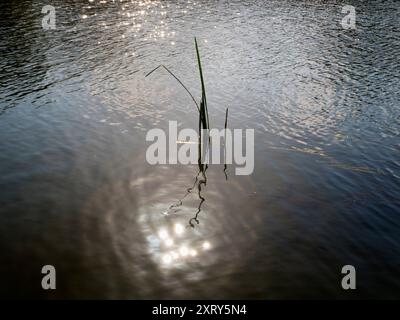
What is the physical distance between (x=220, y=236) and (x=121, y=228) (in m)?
3.62

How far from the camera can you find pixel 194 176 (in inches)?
677

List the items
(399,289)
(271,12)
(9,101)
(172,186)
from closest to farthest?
(399,289) → (172,186) → (9,101) → (271,12)

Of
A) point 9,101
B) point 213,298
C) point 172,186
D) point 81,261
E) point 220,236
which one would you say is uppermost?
point 9,101

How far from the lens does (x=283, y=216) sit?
14.5 meters

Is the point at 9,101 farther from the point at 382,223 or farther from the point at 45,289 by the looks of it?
the point at 382,223

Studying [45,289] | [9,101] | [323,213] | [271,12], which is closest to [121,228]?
[45,289]

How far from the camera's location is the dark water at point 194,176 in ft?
38.4

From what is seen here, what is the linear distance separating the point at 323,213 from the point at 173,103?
13.8 m

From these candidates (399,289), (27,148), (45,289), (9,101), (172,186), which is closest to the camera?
(45,289)

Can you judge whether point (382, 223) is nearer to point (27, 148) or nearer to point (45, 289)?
point (45, 289)

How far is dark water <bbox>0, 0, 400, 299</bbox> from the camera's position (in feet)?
38.4

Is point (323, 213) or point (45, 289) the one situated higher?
point (323, 213)

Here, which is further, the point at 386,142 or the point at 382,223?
the point at 386,142

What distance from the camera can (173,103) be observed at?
25141mm
